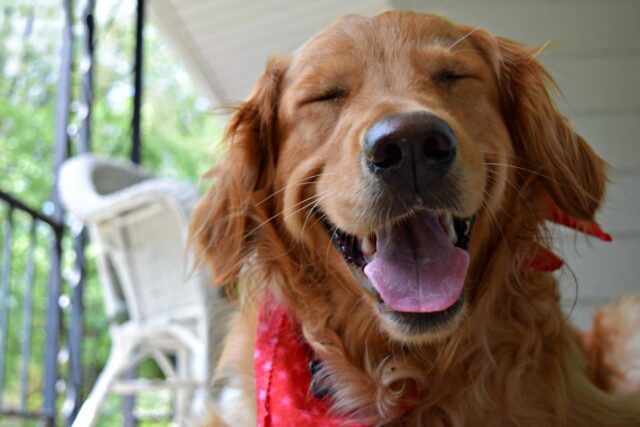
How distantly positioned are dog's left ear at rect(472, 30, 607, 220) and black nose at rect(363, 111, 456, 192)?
46 cm

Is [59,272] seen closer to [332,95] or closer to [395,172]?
[332,95]

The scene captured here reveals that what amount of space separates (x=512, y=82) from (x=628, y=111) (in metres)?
1.53

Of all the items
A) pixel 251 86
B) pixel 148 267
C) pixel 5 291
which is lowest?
pixel 251 86

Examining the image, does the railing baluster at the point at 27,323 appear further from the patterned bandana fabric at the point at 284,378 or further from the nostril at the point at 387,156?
the nostril at the point at 387,156

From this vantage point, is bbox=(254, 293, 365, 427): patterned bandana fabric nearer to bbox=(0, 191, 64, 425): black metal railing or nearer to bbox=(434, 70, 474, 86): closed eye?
bbox=(434, 70, 474, 86): closed eye

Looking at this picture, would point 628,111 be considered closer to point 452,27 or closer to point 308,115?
point 452,27

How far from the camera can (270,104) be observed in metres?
2.10

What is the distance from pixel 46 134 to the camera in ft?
46.4

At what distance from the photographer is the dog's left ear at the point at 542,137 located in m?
1.95

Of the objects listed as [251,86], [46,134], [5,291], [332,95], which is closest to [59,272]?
[5,291]

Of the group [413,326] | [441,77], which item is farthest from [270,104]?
[413,326]

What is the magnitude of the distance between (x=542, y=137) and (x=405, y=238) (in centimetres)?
48

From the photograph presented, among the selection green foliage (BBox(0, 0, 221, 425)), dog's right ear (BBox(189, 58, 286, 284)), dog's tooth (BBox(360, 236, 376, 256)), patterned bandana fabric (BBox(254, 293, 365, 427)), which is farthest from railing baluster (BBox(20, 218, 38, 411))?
green foliage (BBox(0, 0, 221, 425))

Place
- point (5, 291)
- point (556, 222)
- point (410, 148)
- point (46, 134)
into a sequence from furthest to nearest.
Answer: point (46, 134), point (5, 291), point (556, 222), point (410, 148)
